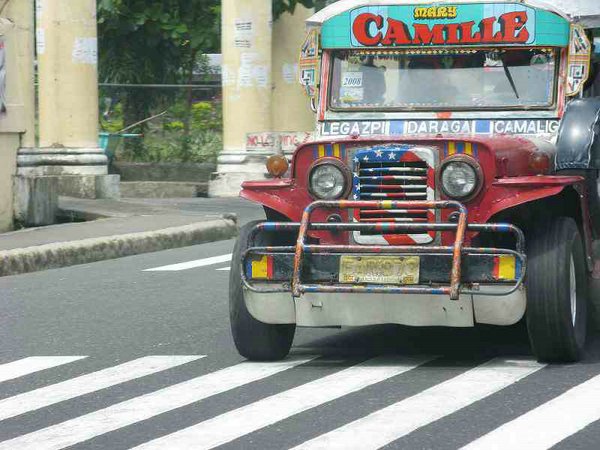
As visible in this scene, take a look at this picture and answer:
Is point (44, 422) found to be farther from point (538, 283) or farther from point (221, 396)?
point (538, 283)

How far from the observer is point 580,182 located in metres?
8.61

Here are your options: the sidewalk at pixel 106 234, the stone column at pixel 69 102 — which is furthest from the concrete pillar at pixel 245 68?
the sidewalk at pixel 106 234

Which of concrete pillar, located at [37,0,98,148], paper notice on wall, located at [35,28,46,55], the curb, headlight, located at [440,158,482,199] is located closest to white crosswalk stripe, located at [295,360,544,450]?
headlight, located at [440,158,482,199]

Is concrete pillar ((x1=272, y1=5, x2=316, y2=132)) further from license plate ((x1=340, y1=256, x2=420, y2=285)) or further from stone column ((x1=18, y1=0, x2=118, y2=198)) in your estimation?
license plate ((x1=340, y1=256, x2=420, y2=285))

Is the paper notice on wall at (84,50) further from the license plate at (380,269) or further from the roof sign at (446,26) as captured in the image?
the license plate at (380,269)

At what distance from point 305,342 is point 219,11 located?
16768 mm

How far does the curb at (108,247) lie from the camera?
14328 mm

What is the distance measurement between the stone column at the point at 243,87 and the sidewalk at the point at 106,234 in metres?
3.53

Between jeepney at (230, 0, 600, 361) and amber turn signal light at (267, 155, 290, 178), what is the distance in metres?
0.01

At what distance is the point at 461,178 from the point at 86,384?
90.5 inches

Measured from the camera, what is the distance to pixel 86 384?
8266 mm

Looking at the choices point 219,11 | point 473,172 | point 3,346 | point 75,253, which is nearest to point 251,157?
point 219,11

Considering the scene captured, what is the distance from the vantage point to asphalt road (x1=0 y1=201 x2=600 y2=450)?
22.2 ft

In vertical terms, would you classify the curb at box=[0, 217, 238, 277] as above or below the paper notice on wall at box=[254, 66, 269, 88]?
below
